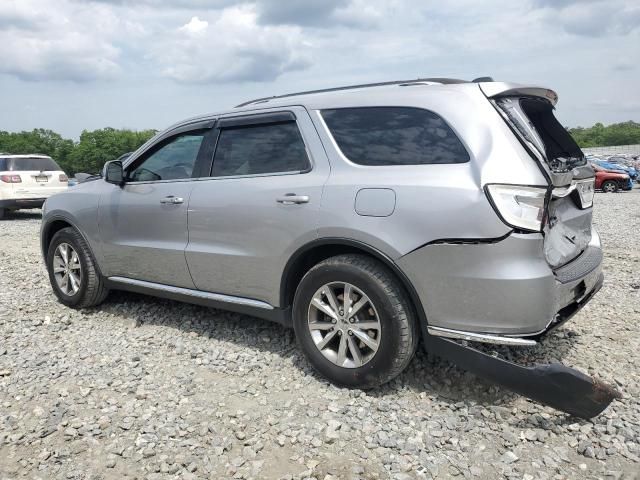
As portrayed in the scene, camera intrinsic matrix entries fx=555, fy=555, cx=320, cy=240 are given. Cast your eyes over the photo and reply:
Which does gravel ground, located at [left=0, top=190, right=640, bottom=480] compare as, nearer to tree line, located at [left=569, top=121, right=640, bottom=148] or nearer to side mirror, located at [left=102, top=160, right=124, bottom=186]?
side mirror, located at [left=102, top=160, right=124, bottom=186]

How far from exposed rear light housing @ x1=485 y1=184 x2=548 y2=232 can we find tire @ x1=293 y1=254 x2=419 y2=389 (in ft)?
2.45

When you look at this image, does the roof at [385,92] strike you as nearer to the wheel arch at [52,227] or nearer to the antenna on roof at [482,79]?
the antenna on roof at [482,79]

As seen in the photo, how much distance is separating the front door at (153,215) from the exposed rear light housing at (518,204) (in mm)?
2354

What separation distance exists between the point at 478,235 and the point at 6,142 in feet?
267

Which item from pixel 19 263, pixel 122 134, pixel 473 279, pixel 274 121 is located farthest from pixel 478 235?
pixel 122 134

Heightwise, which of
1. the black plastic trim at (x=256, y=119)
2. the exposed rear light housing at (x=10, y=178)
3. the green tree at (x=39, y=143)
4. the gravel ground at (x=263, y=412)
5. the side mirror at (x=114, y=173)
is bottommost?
the gravel ground at (x=263, y=412)

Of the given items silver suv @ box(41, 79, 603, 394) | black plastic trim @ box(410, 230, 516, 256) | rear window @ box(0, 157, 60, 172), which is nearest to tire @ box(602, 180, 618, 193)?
rear window @ box(0, 157, 60, 172)

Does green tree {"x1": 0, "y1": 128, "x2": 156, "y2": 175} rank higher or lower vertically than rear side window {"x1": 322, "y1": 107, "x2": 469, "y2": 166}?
higher

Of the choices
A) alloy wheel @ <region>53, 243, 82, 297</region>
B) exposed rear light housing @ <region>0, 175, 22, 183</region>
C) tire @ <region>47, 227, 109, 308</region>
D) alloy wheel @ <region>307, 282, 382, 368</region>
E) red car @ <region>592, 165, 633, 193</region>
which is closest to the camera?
alloy wheel @ <region>307, 282, 382, 368</region>

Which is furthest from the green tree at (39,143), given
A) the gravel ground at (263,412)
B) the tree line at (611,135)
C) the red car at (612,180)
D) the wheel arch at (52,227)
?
the tree line at (611,135)

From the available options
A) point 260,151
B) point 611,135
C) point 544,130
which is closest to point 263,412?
point 260,151

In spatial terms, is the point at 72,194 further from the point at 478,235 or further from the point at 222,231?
the point at 478,235

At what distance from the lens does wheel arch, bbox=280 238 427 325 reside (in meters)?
3.17

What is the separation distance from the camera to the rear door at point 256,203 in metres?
3.60
